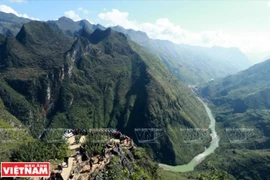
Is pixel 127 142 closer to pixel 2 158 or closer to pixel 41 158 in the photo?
pixel 41 158

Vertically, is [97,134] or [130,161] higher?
[97,134]

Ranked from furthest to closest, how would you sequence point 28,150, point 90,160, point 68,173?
1. point 28,150
2. point 90,160
3. point 68,173

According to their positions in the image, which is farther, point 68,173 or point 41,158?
point 41,158

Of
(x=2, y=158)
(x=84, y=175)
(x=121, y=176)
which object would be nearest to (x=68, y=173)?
(x=84, y=175)

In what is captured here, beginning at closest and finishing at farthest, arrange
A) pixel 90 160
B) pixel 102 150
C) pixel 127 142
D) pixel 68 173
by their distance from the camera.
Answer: pixel 68 173
pixel 90 160
pixel 102 150
pixel 127 142

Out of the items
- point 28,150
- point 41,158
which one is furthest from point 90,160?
point 28,150

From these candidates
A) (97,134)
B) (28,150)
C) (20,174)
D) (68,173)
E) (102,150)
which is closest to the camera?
(20,174)

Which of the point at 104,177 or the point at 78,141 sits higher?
the point at 78,141

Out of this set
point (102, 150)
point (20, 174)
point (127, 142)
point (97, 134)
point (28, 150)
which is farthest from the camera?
point (127, 142)

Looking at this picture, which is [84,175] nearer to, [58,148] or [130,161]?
[58,148]
